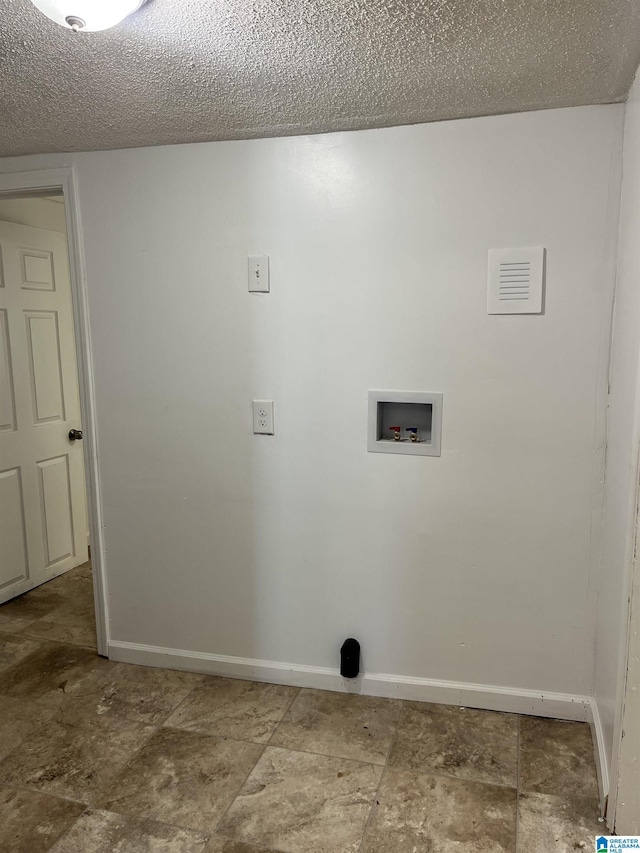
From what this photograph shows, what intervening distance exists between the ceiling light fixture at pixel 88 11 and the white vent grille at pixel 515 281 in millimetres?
1218

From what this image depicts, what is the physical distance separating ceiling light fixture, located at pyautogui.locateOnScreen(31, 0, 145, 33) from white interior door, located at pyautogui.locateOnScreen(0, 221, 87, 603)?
6.14 feet

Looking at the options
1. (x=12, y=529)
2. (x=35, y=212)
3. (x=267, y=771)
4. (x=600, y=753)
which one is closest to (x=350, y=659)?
(x=267, y=771)

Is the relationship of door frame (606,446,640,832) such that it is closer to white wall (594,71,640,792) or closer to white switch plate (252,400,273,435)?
white wall (594,71,640,792)

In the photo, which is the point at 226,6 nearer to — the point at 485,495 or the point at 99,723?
the point at 485,495

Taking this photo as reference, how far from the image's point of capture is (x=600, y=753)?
5.89 ft

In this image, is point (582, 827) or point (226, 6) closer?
point (226, 6)

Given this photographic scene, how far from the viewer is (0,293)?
2861mm

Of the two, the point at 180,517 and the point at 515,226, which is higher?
the point at 515,226

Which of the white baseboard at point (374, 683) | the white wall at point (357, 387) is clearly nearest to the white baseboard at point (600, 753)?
the white baseboard at point (374, 683)

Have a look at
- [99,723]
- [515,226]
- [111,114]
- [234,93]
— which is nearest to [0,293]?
[111,114]

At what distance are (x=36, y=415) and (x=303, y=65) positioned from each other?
224 centimetres

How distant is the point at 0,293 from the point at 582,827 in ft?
9.95

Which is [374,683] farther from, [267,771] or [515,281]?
[515,281]
